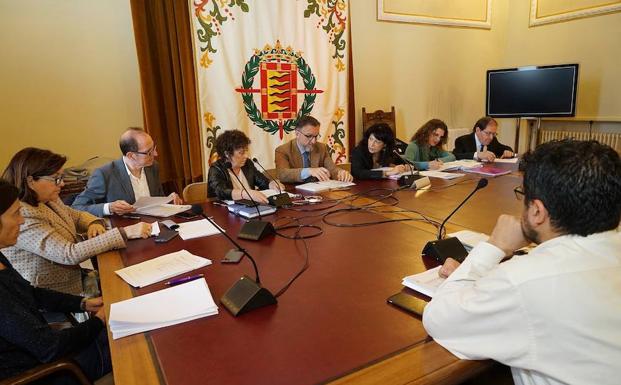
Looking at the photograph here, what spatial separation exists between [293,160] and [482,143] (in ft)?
6.31

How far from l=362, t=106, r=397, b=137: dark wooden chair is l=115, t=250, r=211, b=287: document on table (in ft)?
10.6

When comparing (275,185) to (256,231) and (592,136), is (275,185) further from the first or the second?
(592,136)

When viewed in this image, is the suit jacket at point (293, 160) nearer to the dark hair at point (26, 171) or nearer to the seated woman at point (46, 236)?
the seated woman at point (46, 236)

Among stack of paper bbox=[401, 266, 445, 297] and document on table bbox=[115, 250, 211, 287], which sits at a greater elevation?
stack of paper bbox=[401, 266, 445, 297]

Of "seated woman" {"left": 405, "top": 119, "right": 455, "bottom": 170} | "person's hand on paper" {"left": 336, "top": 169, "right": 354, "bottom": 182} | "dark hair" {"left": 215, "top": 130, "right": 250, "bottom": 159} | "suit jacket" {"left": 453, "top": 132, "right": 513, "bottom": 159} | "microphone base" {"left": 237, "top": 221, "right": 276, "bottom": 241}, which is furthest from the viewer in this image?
"suit jacket" {"left": 453, "top": 132, "right": 513, "bottom": 159}

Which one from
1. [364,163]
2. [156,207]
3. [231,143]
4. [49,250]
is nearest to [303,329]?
[49,250]

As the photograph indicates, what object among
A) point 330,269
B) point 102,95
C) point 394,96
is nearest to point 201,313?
point 330,269

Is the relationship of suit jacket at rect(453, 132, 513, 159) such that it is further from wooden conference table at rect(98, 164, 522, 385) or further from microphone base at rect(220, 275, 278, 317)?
microphone base at rect(220, 275, 278, 317)

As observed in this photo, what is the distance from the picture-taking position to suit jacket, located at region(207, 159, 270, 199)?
2283mm

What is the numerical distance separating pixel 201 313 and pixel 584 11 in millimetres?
5064

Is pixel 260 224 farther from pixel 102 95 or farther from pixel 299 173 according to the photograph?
pixel 102 95

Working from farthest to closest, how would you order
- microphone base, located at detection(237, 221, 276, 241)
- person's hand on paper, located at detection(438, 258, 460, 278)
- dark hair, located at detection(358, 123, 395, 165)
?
dark hair, located at detection(358, 123, 395, 165) < microphone base, located at detection(237, 221, 276, 241) < person's hand on paper, located at detection(438, 258, 460, 278)

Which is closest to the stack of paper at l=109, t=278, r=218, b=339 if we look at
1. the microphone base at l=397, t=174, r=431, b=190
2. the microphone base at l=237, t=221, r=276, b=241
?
the microphone base at l=237, t=221, r=276, b=241

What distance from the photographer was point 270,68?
12.3 ft
